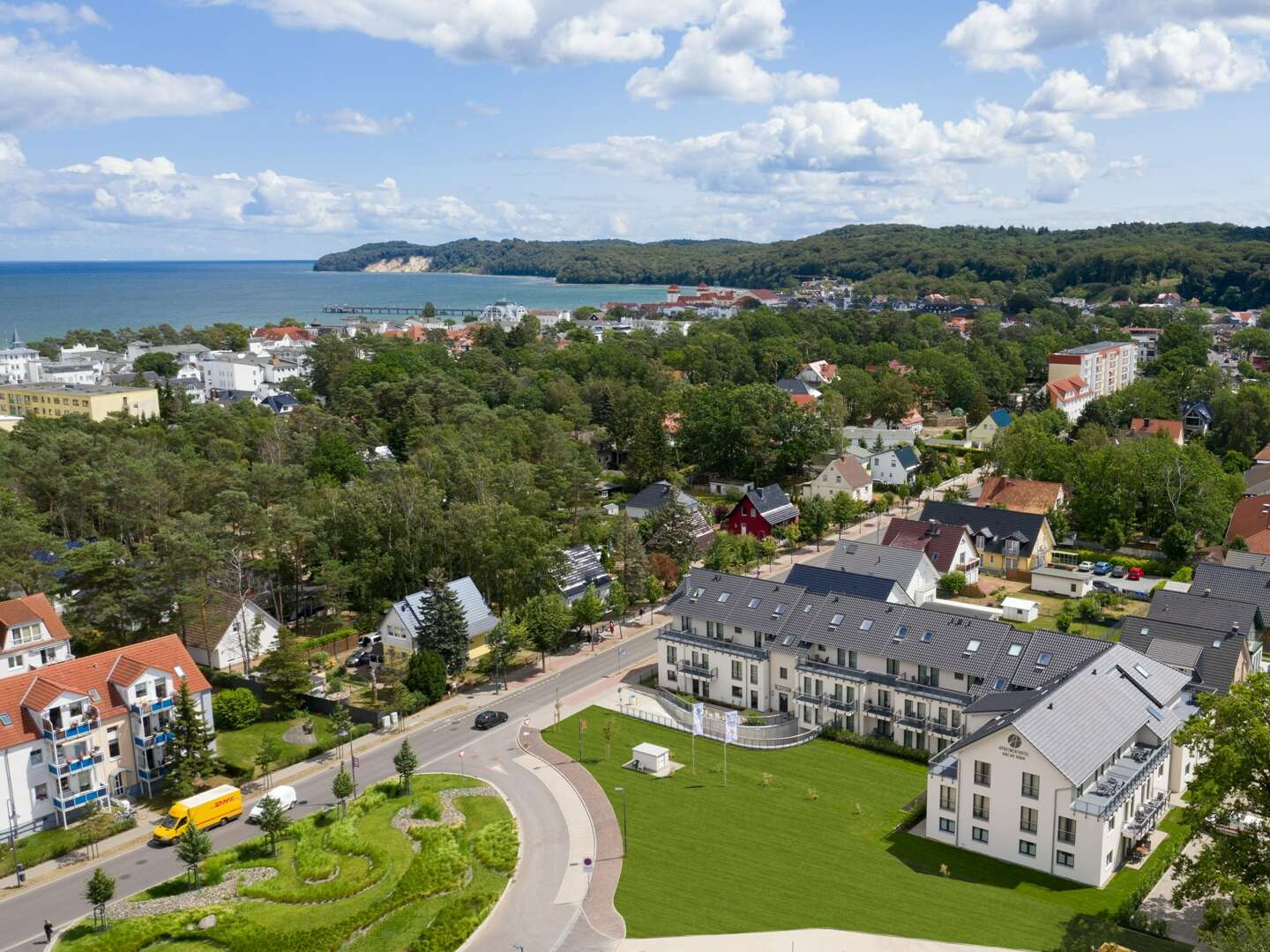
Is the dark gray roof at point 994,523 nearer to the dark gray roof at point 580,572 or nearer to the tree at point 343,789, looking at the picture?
the dark gray roof at point 580,572

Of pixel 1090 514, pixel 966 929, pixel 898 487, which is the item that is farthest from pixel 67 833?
pixel 898 487

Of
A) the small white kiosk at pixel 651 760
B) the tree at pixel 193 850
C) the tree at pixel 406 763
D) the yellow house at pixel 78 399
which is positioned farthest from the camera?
the yellow house at pixel 78 399

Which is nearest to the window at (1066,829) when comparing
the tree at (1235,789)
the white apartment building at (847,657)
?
the tree at (1235,789)

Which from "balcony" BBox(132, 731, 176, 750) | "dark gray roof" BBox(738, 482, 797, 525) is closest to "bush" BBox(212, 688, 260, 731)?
"balcony" BBox(132, 731, 176, 750)

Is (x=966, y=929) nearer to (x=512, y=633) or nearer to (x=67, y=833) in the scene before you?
(x=512, y=633)

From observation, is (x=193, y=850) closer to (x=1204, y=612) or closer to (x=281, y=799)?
(x=281, y=799)

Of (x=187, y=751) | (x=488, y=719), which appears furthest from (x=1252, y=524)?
(x=187, y=751)

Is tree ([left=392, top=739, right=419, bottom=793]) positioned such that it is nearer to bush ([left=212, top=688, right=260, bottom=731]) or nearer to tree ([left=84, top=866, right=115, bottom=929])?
tree ([left=84, top=866, right=115, bottom=929])
